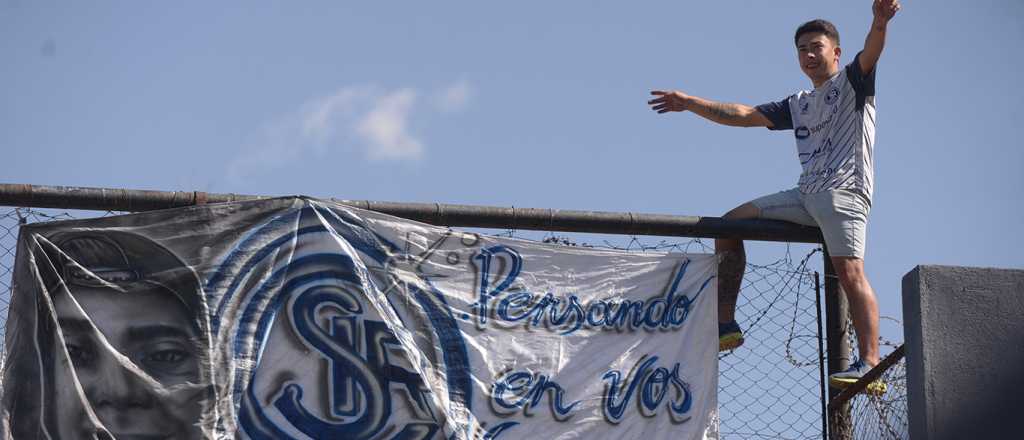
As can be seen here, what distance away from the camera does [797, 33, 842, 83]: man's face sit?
762 cm

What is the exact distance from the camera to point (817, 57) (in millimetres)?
7629

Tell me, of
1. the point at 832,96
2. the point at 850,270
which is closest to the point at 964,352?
the point at 850,270

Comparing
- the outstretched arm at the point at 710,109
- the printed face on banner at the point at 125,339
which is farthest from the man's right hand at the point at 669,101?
the printed face on banner at the point at 125,339

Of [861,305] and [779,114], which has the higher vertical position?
[779,114]

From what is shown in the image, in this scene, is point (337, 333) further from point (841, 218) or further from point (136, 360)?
point (841, 218)

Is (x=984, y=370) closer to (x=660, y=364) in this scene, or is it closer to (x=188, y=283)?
(x=660, y=364)

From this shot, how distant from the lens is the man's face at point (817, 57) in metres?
7.62

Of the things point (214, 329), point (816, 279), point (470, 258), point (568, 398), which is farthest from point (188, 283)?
point (816, 279)

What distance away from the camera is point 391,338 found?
21.2 feet

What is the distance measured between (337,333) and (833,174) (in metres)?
2.66

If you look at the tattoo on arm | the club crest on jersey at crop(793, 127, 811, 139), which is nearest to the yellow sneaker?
the club crest on jersey at crop(793, 127, 811, 139)

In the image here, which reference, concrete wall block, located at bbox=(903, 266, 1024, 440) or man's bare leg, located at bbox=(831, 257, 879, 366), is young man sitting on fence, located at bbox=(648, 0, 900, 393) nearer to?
man's bare leg, located at bbox=(831, 257, 879, 366)

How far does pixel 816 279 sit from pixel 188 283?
3191mm

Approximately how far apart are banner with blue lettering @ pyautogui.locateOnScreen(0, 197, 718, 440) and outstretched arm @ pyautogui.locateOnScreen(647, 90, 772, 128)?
3.50 feet
